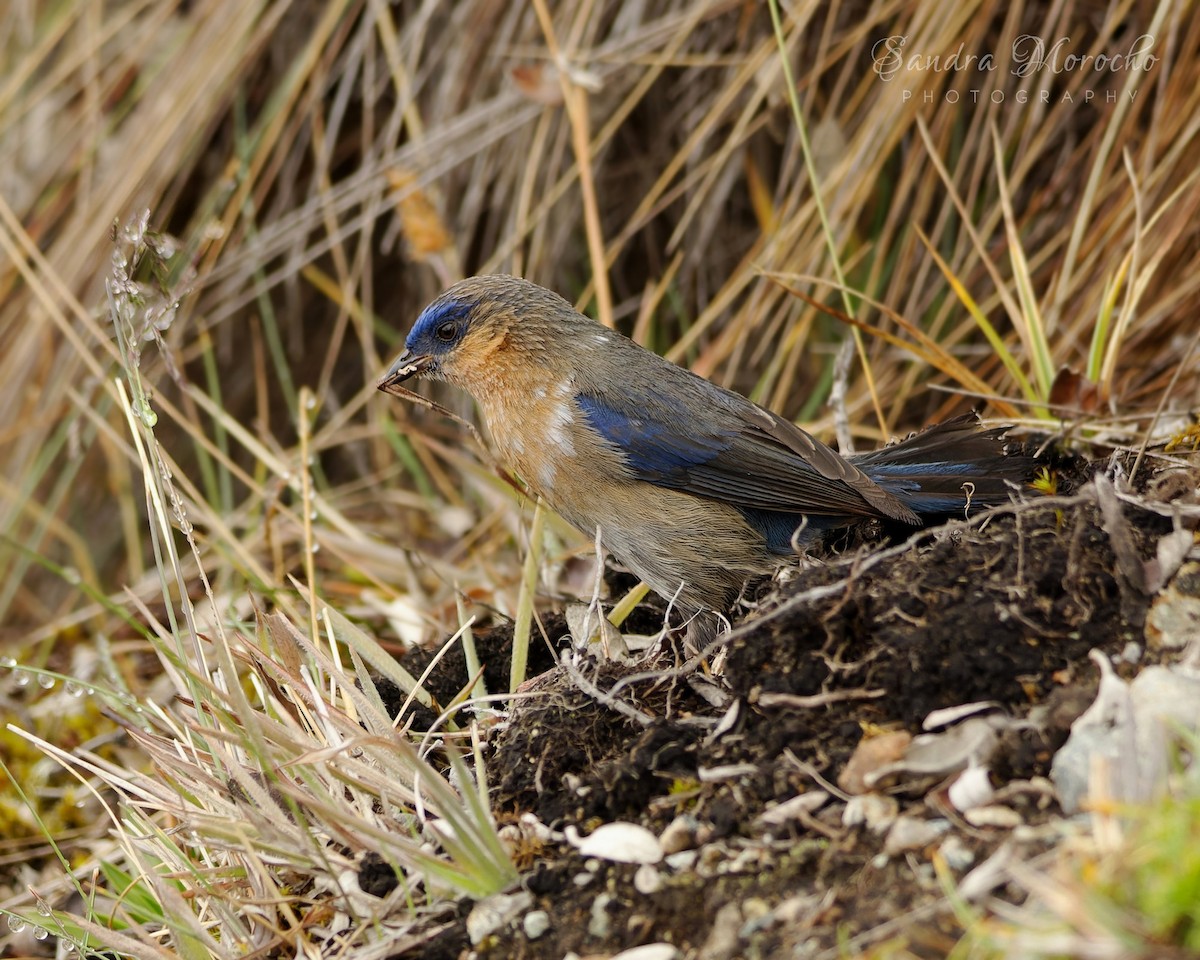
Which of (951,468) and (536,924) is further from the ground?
(951,468)

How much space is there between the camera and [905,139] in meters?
4.34

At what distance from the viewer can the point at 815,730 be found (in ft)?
7.09

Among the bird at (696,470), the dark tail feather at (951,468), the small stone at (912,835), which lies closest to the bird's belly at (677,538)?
the bird at (696,470)

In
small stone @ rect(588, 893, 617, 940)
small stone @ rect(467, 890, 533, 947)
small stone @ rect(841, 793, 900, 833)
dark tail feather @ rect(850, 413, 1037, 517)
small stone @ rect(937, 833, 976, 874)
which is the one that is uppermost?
dark tail feather @ rect(850, 413, 1037, 517)

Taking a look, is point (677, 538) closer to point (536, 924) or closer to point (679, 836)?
point (679, 836)

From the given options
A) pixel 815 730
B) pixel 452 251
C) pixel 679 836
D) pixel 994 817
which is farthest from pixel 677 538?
pixel 452 251

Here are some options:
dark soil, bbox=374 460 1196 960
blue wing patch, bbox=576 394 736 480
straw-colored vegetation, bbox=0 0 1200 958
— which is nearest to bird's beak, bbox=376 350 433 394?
straw-colored vegetation, bbox=0 0 1200 958

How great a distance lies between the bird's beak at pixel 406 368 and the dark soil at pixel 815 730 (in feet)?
4.80

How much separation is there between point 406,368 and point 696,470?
0.98 metres

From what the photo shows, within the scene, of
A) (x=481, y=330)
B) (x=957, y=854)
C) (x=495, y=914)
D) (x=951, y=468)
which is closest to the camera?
(x=957, y=854)

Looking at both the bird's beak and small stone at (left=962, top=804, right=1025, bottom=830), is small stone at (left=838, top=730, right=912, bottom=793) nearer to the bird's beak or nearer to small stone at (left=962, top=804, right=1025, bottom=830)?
small stone at (left=962, top=804, right=1025, bottom=830)

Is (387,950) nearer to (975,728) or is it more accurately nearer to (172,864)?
(172,864)

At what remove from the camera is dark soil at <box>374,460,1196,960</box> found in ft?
6.15

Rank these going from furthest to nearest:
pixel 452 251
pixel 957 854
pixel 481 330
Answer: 1. pixel 452 251
2. pixel 481 330
3. pixel 957 854
